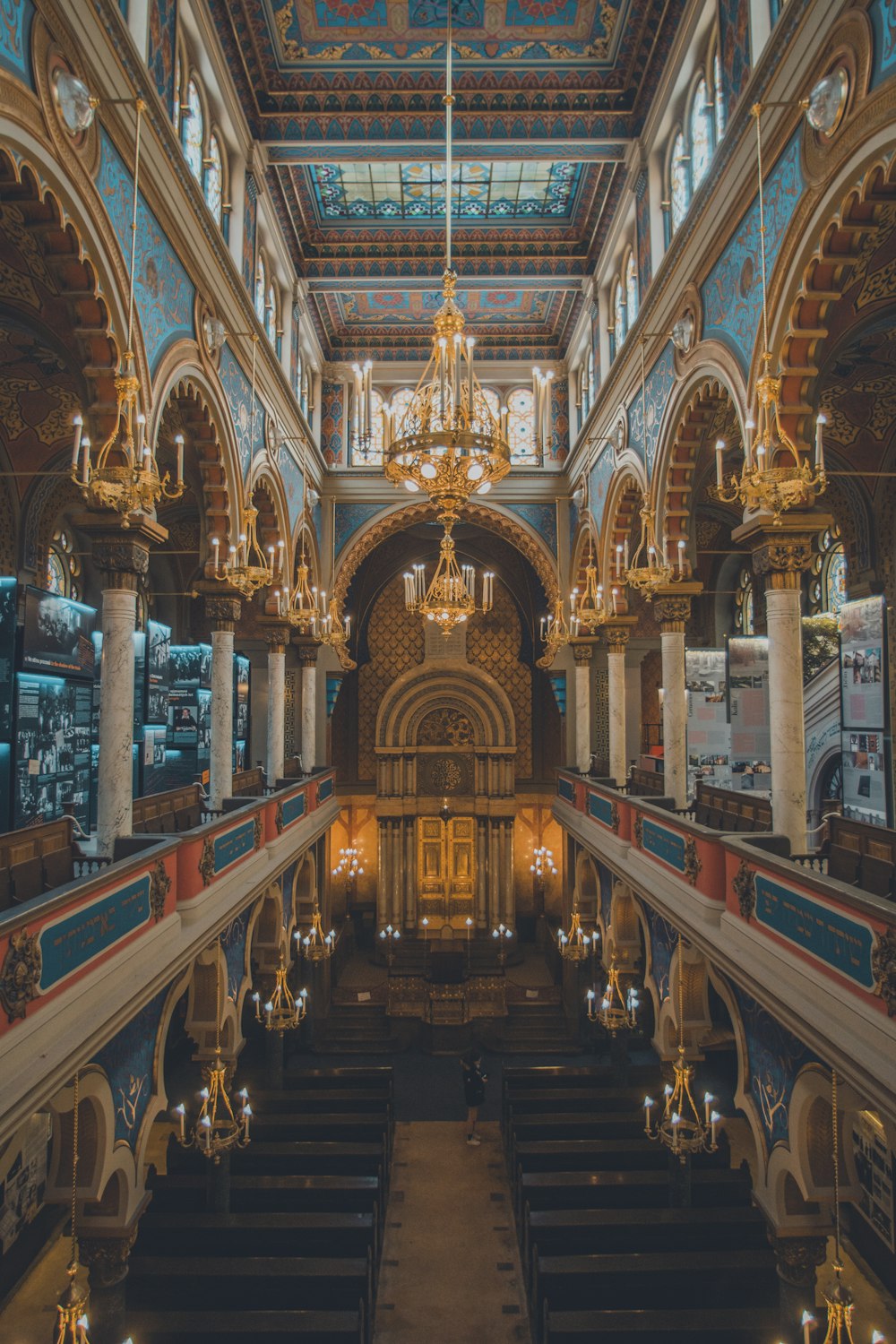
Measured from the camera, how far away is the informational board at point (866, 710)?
36.5 feet

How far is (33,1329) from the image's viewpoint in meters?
8.67

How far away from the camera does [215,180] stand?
10.8 m

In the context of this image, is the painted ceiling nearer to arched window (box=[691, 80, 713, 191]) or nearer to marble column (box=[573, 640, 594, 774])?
arched window (box=[691, 80, 713, 191])

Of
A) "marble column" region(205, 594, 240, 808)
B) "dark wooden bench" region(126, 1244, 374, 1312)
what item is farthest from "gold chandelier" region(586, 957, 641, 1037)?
"marble column" region(205, 594, 240, 808)

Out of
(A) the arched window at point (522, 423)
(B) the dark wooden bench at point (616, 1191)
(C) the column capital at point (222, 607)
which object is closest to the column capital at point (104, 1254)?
(B) the dark wooden bench at point (616, 1191)

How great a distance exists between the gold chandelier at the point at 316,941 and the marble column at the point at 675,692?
7.91 metres

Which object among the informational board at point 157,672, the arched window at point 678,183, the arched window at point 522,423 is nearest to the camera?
the arched window at point 678,183

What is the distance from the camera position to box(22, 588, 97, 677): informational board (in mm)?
11469

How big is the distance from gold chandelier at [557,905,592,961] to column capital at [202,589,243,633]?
920 centimetres

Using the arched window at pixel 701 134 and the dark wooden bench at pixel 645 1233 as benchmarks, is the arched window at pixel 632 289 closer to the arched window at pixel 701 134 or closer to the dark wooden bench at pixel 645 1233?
the arched window at pixel 701 134

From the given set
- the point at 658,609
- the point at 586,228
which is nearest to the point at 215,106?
the point at 586,228

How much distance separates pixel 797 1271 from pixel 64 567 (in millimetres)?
14939

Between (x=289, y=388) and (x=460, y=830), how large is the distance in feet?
42.5

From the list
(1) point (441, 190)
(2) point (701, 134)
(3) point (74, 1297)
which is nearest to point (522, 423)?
(1) point (441, 190)
